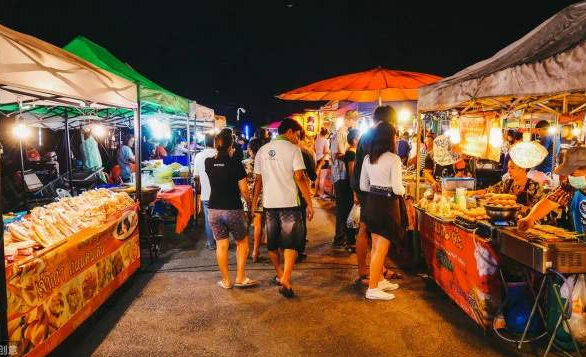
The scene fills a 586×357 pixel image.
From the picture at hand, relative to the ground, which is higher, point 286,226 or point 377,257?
point 286,226

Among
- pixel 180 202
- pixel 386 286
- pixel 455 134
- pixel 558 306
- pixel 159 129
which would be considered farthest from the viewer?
pixel 159 129

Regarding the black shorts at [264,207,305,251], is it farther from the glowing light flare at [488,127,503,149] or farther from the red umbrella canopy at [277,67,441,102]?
the glowing light flare at [488,127,503,149]

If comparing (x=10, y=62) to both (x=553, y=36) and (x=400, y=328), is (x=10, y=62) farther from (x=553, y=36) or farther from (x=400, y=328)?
(x=553, y=36)

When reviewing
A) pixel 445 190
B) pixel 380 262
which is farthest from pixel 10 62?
pixel 445 190

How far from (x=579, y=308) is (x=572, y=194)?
3.56ft

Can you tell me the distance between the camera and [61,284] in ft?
12.5

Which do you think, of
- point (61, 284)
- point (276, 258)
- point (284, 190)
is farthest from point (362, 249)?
point (61, 284)

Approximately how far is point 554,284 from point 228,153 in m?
4.01

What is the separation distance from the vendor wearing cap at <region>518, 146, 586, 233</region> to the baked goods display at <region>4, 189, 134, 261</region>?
4803 millimetres

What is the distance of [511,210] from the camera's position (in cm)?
443

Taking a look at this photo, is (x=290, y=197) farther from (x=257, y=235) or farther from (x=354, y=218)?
(x=354, y=218)

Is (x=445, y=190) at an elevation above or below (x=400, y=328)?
above

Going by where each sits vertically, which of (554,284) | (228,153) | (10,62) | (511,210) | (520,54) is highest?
(520,54)

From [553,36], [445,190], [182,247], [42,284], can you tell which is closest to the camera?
[42,284]
